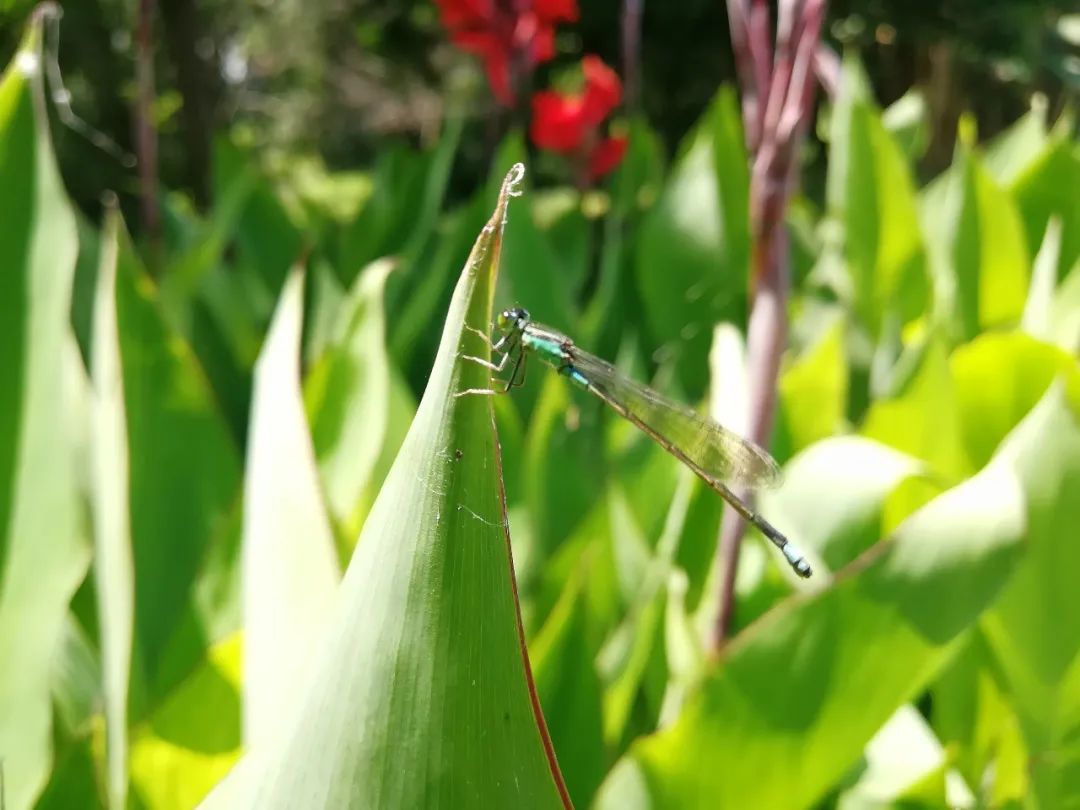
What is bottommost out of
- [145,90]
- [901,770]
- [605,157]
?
[901,770]

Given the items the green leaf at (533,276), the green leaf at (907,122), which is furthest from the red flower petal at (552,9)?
the green leaf at (533,276)

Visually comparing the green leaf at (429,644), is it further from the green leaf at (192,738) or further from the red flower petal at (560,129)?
the red flower petal at (560,129)

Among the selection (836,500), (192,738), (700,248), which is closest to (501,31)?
(700,248)

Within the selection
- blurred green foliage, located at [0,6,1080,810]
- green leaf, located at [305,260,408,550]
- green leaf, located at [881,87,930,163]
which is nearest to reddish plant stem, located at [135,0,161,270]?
blurred green foliage, located at [0,6,1080,810]

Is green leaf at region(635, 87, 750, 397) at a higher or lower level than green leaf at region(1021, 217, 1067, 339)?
higher

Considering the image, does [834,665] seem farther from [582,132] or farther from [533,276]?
[582,132]

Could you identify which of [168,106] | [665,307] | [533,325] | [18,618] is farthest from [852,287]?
[168,106]

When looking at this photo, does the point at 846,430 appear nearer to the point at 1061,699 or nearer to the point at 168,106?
the point at 1061,699

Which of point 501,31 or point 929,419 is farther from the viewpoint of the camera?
point 501,31

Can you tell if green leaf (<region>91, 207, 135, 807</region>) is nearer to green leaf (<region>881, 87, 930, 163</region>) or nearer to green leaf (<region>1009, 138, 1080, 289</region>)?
green leaf (<region>1009, 138, 1080, 289</region>)
